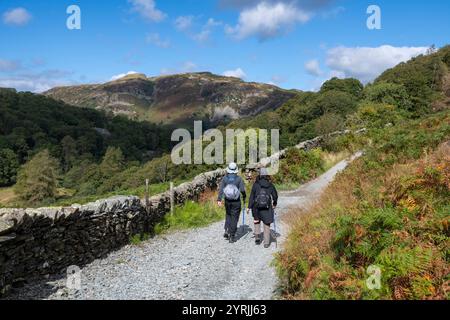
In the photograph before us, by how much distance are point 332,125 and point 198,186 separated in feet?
59.4

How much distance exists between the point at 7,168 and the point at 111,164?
31.3 metres

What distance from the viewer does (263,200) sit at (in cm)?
962

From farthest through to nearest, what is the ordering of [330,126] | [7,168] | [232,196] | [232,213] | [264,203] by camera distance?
1. [7,168]
2. [330,126]
3. [232,213]
4. [232,196]
5. [264,203]

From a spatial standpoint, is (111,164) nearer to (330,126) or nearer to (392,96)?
(392,96)

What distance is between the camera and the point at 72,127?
566ft

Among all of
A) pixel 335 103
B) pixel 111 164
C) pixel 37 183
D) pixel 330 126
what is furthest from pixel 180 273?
pixel 111 164

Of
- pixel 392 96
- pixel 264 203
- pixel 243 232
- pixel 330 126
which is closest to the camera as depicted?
pixel 264 203

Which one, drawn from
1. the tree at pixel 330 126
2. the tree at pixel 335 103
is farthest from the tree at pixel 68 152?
the tree at pixel 330 126

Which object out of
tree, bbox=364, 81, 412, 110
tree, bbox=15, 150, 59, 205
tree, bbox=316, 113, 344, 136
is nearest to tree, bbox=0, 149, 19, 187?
tree, bbox=15, 150, 59, 205

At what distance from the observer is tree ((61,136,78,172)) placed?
140m
